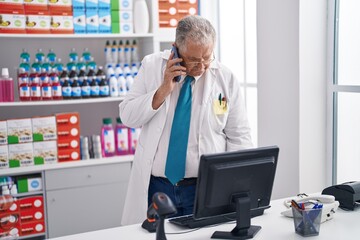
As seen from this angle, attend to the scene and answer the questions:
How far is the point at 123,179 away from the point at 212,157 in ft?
7.53

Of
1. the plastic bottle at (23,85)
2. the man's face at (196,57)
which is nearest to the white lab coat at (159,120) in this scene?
the man's face at (196,57)

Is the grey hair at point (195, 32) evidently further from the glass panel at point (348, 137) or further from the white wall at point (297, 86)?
the glass panel at point (348, 137)

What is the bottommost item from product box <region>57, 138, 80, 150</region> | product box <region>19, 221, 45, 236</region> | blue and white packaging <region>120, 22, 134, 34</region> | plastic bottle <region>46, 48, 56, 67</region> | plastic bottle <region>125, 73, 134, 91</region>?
product box <region>19, 221, 45, 236</region>

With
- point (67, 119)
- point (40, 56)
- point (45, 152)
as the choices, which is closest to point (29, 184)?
point (45, 152)

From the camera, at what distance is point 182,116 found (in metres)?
2.30

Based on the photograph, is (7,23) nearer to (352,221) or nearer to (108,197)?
(108,197)

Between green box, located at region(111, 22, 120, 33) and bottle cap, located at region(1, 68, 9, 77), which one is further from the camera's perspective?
green box, located at region(111, 22, 120, 33)

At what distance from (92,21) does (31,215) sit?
1.65 metres

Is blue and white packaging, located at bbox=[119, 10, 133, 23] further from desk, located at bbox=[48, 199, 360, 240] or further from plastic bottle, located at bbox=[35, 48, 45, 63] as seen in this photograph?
desk, located at bbox=[48, 199, 360, 240]

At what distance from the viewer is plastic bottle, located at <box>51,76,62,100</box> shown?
371 cm

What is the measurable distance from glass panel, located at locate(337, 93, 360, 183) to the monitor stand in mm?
1458

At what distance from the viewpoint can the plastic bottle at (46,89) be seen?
3684 millimetres

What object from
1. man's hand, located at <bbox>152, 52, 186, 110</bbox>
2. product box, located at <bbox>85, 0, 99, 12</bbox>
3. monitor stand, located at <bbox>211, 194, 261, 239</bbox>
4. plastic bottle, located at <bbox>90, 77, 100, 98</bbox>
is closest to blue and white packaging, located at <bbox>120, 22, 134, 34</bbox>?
product box, located at <bbox>85, 0, 99, 12</bbox>

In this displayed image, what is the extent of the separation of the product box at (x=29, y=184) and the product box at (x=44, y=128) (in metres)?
0.31
